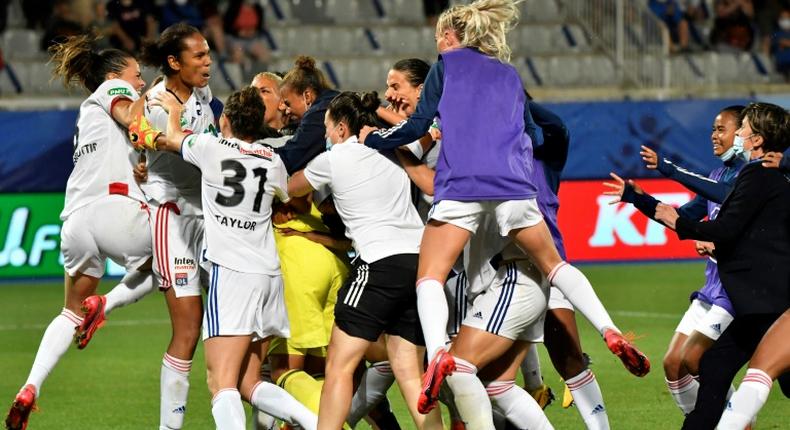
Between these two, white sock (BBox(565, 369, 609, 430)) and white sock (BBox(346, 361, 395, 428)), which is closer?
white sock (BBox(565, 369, 609, 430))

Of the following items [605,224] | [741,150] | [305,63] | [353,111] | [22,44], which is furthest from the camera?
[22,44]

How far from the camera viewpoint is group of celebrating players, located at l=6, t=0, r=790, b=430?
590cm

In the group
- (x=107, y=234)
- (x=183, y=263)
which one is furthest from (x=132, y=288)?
(x=183, y=263)

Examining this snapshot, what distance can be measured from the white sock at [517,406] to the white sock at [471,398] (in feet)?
0.87

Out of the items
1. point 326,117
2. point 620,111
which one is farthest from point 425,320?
point 620,111

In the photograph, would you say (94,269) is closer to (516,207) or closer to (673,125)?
(516,207)

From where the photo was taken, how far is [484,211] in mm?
5918

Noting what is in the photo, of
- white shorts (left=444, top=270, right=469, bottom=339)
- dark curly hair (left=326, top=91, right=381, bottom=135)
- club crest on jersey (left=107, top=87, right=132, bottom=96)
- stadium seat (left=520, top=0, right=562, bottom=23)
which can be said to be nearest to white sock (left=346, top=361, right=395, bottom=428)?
white shorts (left=444, top=270, right=469, bottom=339)

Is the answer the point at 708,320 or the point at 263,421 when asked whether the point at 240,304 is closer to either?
the point at 263,421

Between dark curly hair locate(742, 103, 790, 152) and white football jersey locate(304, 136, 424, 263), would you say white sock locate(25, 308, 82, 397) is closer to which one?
white football jersey locate(304, 136, 424, 263)

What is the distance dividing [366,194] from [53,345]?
229 centimetres

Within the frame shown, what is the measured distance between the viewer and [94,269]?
7.51 metres

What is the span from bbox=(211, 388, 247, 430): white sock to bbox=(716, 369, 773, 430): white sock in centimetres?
225

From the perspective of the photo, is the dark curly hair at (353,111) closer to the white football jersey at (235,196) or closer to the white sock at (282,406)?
the white football jersey at (235,196)
